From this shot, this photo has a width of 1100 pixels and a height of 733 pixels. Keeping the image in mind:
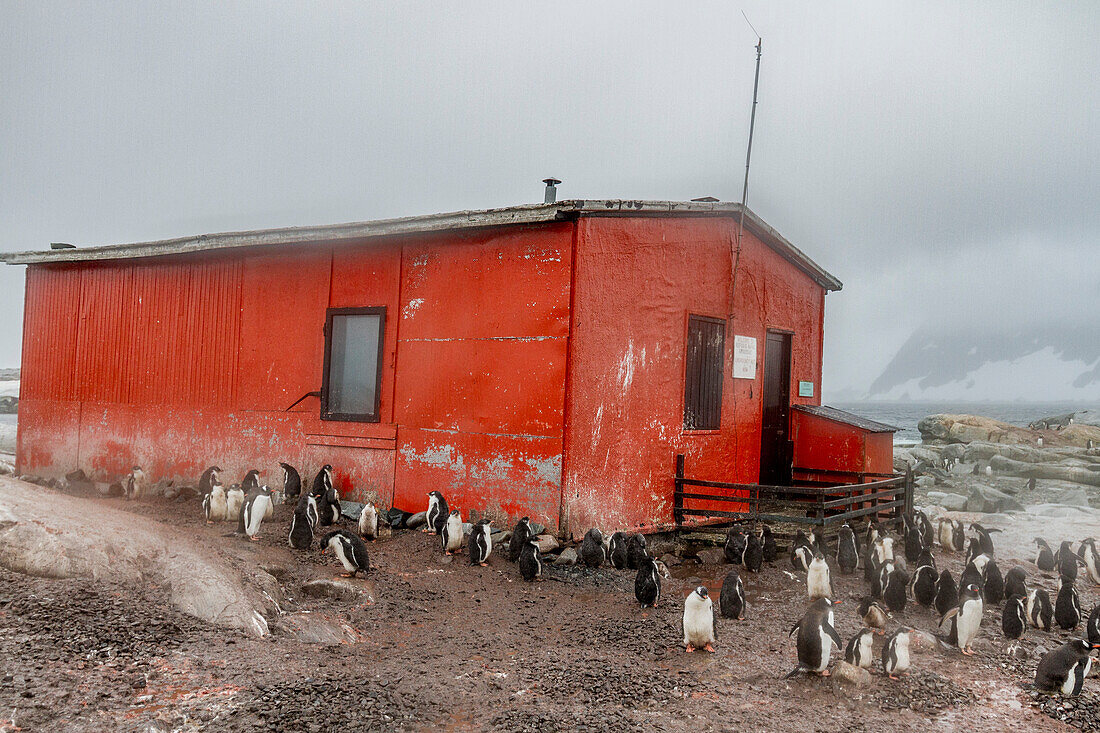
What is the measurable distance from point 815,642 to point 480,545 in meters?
4.14

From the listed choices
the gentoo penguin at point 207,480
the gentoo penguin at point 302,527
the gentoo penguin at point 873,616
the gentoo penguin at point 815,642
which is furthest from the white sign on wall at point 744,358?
the gentoo penguin at point 207,480

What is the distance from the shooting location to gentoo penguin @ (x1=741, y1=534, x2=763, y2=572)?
28.9 ft

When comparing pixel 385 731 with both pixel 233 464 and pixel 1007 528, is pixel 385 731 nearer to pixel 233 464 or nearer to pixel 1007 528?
pixel 233 464

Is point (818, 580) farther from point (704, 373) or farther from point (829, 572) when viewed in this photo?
point (704, 373)

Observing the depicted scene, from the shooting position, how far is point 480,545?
838 cm

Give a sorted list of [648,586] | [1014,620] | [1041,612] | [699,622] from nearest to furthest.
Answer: [699,622] → [1014,620] → [648,586] → [1041,612]

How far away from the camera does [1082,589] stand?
30.6 ft

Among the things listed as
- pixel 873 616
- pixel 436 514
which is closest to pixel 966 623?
pixel 873 616

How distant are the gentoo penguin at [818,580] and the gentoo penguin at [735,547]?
1232mm

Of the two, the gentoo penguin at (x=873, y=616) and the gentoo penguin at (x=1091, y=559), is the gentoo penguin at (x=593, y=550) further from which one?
A: the gentoo penguin at (x=1091, y=559)

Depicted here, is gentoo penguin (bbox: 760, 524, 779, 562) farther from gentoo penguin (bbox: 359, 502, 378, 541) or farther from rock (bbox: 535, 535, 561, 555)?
gentoo penguin (bbox: 359, 502, 378, 541)

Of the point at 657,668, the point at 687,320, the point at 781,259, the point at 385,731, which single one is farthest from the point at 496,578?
the point at 781,259

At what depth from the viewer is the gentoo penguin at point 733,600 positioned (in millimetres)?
6887

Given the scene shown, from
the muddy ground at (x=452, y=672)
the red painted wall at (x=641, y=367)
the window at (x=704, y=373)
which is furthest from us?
the window at (x=704, y=373)
